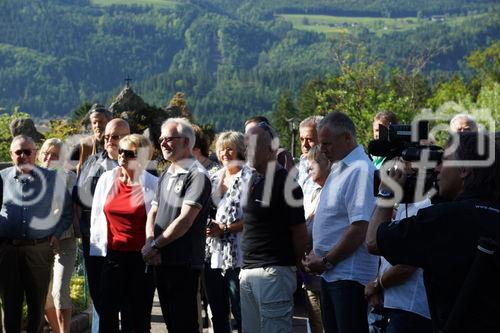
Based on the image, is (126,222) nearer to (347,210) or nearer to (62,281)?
(62,281)

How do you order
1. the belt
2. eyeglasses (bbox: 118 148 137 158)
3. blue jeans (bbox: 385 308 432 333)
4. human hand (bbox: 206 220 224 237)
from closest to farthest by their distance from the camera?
1. blue jeans (bbox: 385 308 432 333)
2. human hand (bbox: 206 220 224 237)
3. eyeglasses (bbox: 118 148 137 158)
4. the belt

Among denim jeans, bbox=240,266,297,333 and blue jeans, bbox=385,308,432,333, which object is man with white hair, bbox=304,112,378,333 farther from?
blue jeans, bbox=385,308,432,333

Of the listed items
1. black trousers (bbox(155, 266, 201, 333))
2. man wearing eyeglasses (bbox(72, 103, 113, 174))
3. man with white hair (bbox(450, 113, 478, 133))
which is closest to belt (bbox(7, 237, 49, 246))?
man wearing eyeglasses (bbox(72, 103, 113, 174))

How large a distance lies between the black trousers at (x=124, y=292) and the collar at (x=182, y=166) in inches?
30.5

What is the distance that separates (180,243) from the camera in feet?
23.0

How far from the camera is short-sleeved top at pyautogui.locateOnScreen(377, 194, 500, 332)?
12.7 ft

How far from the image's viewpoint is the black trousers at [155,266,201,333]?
7.03 metres

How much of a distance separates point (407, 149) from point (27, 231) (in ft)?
14.6

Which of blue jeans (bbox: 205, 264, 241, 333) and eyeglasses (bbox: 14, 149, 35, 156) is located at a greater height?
eyeglasses (bbox: 14, 149, 35, 156)

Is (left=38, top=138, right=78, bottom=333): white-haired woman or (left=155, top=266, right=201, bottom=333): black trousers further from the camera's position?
(left=38, top=138, right=78, bottom=333): white-haired woman

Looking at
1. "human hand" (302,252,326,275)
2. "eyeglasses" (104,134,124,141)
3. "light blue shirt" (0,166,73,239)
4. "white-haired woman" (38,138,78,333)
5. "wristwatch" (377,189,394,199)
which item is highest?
"eyeglasses" (104,134,124,141)

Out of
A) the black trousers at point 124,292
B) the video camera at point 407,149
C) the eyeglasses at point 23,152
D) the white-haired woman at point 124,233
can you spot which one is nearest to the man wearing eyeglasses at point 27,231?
the eyeglasses at point 23,152

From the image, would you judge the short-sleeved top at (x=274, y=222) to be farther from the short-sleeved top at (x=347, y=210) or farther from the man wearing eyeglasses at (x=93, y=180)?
the man wearing eyeglasses at (x=93, y=180)

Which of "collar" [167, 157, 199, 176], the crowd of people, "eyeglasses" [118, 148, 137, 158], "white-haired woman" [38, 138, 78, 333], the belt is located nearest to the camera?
the crowd of people
